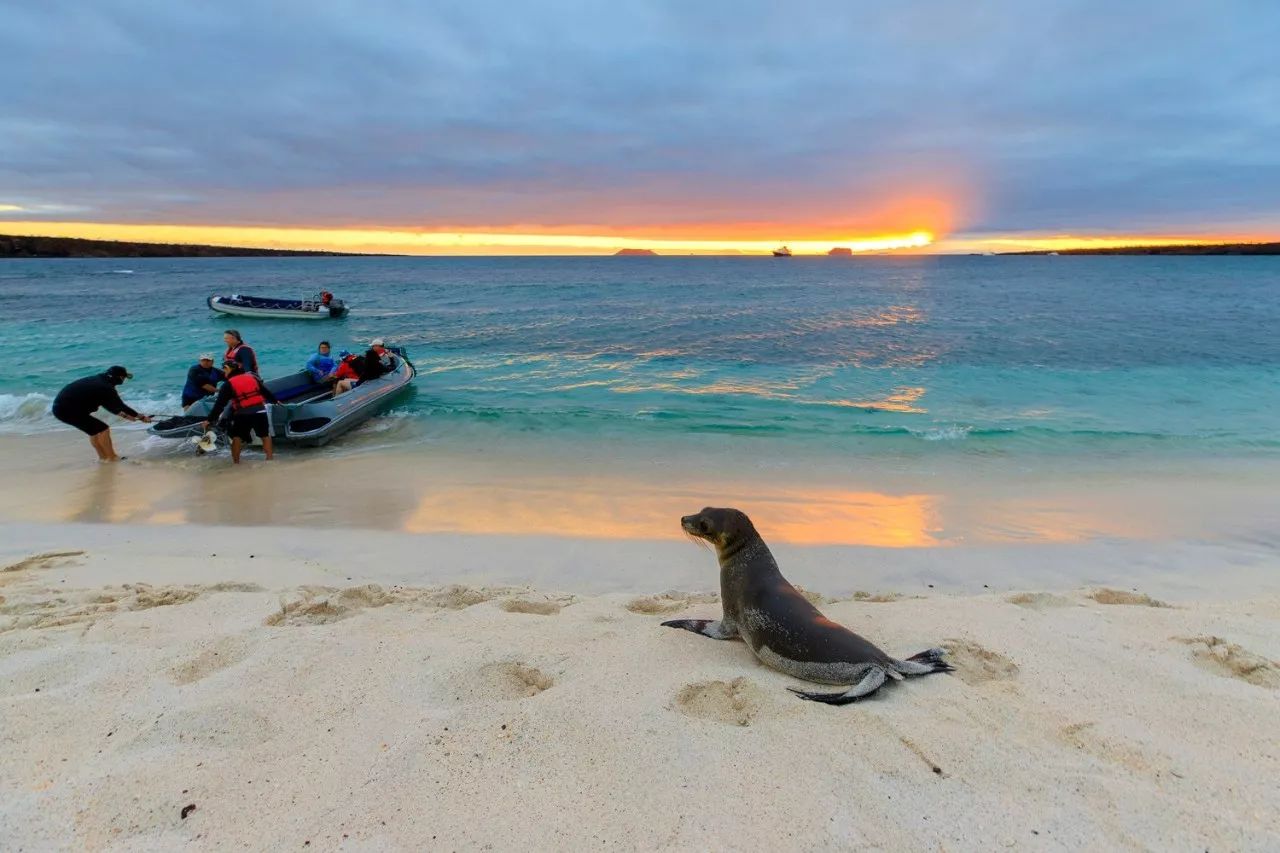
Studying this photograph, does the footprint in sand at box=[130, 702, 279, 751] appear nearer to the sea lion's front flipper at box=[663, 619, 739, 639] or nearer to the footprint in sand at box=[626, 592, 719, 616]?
the sea lion's front flipper at box=[663, 619, 739, 639]

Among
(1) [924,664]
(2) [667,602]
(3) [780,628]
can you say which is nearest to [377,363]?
(2) [667,602]

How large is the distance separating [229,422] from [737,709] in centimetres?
901

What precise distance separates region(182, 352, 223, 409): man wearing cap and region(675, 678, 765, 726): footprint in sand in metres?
10.4

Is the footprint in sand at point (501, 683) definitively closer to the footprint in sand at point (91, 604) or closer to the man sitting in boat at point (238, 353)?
the footprint in sand at point (91, 604)

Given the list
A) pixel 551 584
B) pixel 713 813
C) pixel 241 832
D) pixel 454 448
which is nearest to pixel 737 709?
pixel 713 813

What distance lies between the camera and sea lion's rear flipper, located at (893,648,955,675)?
3.47 meters

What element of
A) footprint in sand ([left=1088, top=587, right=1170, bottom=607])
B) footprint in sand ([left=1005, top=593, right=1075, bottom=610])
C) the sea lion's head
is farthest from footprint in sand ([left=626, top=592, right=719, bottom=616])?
footprint in sand ([left=1088, top=587, right=1170, bottom=607])

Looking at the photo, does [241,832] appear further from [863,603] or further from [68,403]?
[68,403]

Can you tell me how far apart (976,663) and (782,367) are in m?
15.9

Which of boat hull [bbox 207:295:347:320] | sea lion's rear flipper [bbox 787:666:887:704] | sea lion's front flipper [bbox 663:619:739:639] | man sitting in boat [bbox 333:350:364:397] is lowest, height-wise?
sea lion's front flipper [bbox 663:619:739:639]

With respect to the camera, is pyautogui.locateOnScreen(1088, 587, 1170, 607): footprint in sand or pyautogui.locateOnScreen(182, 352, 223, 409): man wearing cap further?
pyautogui.locateOnScreen(182, 352, 223, 409): man wearing cap

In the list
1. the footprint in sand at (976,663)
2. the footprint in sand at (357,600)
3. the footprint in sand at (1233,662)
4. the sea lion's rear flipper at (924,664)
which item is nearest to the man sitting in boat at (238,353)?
the footprint in sand at (357,600)

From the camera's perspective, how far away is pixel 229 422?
372 inches

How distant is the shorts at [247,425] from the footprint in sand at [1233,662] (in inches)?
411
